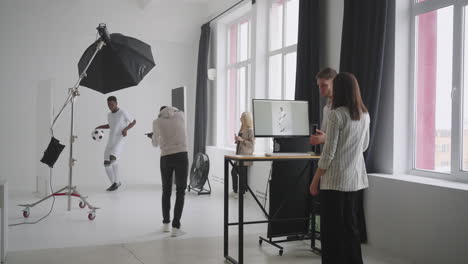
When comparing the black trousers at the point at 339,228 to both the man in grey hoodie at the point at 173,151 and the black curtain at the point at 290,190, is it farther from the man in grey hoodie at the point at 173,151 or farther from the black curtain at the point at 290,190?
the man in grey hoodie at the point at 173,151

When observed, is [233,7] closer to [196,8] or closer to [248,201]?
[196,8]

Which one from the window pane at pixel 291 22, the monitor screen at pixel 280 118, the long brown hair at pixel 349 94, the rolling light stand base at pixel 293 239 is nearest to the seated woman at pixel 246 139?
the window pane at pixel 291 22

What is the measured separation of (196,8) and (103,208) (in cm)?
498

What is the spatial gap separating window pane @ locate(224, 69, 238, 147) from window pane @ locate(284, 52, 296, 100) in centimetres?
205

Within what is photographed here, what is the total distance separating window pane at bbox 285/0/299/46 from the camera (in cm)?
651

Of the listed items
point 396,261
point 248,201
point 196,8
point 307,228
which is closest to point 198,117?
point 196,8

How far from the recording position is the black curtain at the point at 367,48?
398cm

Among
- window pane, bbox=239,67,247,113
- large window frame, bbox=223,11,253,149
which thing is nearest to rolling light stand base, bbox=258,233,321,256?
large window frame, bbox=223,11,253,149

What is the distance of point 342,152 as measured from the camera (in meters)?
2.80

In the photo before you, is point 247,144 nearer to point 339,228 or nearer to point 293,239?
point 293,239

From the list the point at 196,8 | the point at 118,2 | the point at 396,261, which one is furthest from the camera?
the point at 196,8

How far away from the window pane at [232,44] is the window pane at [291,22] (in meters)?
2.10

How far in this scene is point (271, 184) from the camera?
402cm

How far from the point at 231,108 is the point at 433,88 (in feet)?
17.2
